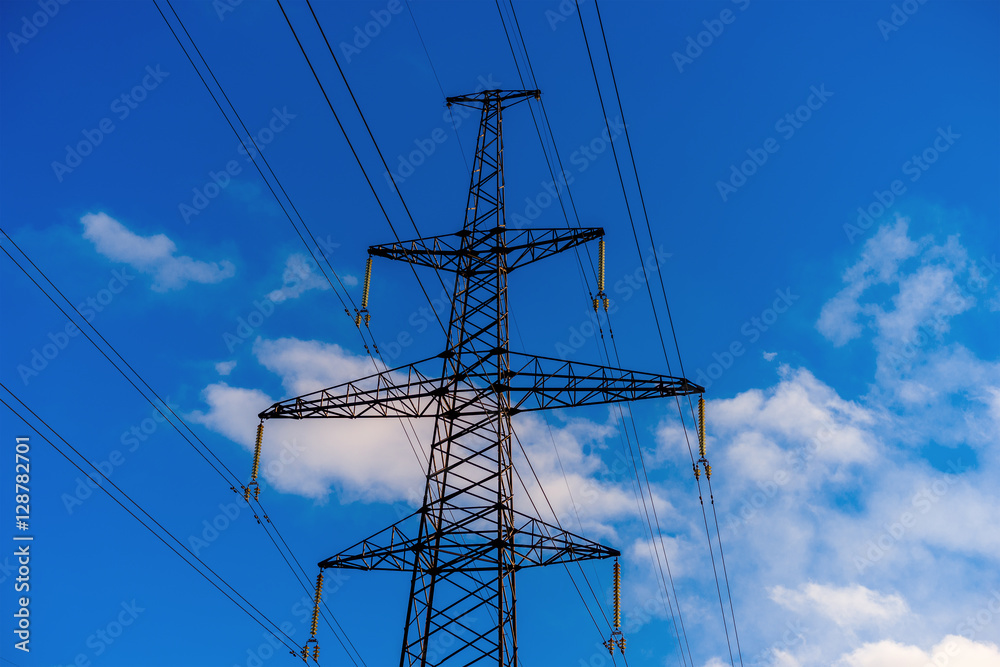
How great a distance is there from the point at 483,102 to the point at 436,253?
6735mm

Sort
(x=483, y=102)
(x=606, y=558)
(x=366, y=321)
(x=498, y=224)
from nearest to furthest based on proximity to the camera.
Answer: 1. (x=606, y=558)
2. (x=366, y=321)
3. (x=498, y=224)
4. (x=483, y=102)

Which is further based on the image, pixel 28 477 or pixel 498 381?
pixel 498 381

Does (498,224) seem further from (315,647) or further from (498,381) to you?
(315,647)

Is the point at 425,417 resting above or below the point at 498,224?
below

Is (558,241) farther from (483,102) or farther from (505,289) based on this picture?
(483,102)

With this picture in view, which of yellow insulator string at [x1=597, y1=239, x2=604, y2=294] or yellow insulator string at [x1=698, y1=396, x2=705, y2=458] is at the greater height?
yellow insulator string at [x1=597, y1=239, x2=604, y2=294]

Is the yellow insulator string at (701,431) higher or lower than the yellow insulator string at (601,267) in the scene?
lower

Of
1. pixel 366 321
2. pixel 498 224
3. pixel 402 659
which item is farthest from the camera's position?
pixel 498 224

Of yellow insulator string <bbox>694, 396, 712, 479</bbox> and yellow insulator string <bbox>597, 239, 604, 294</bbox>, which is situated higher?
yellow insulator string <bbox>597, 239, 604, 294</bbox>

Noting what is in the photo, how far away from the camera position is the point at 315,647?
69.1 feet

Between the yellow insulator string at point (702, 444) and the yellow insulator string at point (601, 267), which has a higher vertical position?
the yellow insulator string at point (601, 267)

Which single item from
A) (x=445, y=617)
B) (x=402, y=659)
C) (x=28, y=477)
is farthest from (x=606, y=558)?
(x=28, y=477)

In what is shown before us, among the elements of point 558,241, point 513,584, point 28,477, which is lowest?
point 513,584

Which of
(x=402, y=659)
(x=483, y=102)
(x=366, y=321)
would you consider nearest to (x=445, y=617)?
(x=402, y=659)
